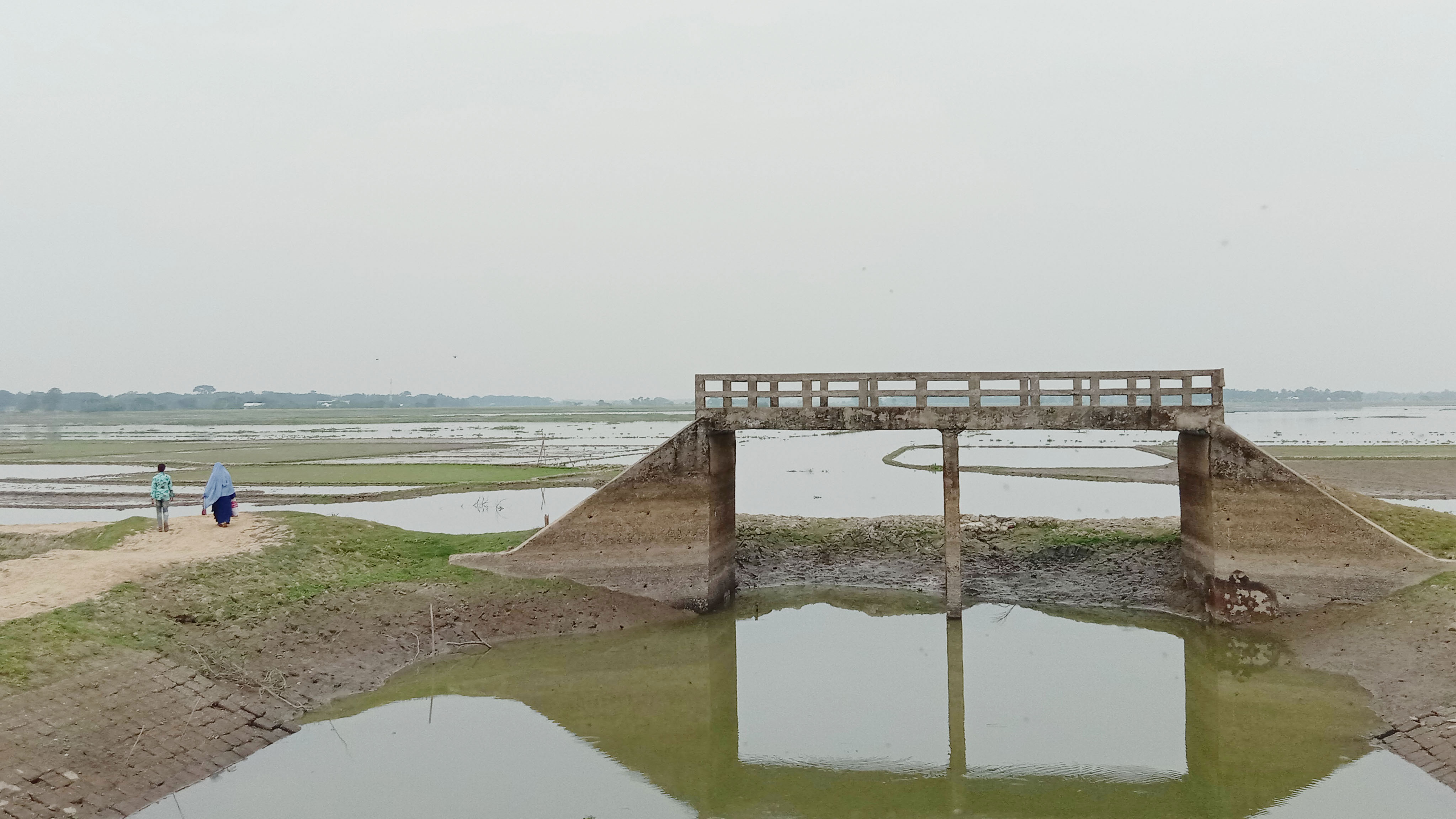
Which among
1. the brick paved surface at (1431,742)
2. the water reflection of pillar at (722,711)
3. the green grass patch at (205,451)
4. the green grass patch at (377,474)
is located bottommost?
the water reflection of pillar at (722,711)

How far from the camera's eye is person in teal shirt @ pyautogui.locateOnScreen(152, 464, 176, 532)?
20.2 meters

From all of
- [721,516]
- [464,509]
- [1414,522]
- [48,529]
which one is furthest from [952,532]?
[48,529]

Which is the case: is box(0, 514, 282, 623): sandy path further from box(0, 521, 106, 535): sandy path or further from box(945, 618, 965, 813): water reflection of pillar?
box(945, 618, 965, 813): water reflection of pillar

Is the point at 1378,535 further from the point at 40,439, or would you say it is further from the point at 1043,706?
the point at 40,439

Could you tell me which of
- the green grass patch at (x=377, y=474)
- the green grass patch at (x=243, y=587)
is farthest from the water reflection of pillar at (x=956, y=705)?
the green grass patch at (x=377, y=474)

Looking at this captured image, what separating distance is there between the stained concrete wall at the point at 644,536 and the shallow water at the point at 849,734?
131 cm

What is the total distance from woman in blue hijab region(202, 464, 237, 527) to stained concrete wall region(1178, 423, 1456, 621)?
23.3 metres

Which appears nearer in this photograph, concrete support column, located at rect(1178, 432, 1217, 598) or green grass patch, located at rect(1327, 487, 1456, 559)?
concrete support column, located at rect(1178, 432, 1217, 598)

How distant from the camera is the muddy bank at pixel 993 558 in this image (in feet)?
68.5

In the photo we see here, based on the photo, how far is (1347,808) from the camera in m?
10.9

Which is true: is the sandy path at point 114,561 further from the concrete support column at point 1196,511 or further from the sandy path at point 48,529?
the concrete support column at point 1196,511

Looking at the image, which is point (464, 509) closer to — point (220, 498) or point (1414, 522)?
point (220, 498)

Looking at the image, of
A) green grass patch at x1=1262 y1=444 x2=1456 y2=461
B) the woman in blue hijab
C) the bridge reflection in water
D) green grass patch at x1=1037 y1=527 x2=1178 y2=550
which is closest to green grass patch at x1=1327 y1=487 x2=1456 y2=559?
green grass patch at x1=1037 y1=527 x2=1178 y2=550

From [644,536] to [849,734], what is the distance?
23.4 feet
